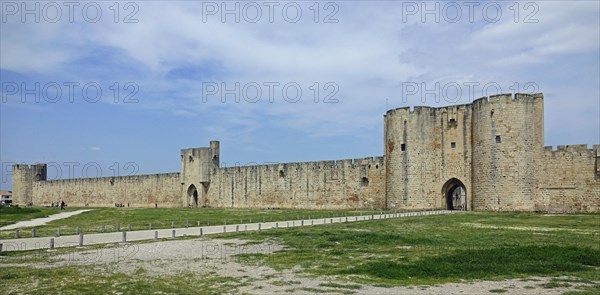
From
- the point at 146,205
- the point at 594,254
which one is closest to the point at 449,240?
the point at 594,254

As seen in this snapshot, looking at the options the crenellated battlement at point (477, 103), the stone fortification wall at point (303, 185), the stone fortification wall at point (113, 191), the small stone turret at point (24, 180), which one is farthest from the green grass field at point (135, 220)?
the small stone turret at point (24, 180)

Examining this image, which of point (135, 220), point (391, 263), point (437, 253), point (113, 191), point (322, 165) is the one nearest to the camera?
point (391, 263)

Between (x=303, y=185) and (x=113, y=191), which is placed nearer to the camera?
(x=303, y=185)

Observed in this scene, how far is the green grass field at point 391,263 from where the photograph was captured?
966cm

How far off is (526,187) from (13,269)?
91.4ft

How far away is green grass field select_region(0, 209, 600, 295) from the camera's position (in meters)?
9.66

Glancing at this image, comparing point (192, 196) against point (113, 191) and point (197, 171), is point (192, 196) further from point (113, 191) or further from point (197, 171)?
point (113, 191)

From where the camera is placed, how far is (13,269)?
1139cm

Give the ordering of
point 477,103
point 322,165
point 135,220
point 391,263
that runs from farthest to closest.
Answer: point 322,165 < point 477,103 < point 135,220 < point 391,263

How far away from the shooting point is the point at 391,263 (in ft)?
38.2

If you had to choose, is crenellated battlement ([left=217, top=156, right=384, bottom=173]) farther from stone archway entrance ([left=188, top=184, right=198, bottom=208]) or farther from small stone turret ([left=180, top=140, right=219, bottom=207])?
stone archway entrance ([left=188, top=184, right=198, bottom=208])

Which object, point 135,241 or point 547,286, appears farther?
point 135,241

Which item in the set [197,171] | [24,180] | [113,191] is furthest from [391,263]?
[24,180]

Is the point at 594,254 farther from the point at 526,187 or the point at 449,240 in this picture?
the point at 526,187
